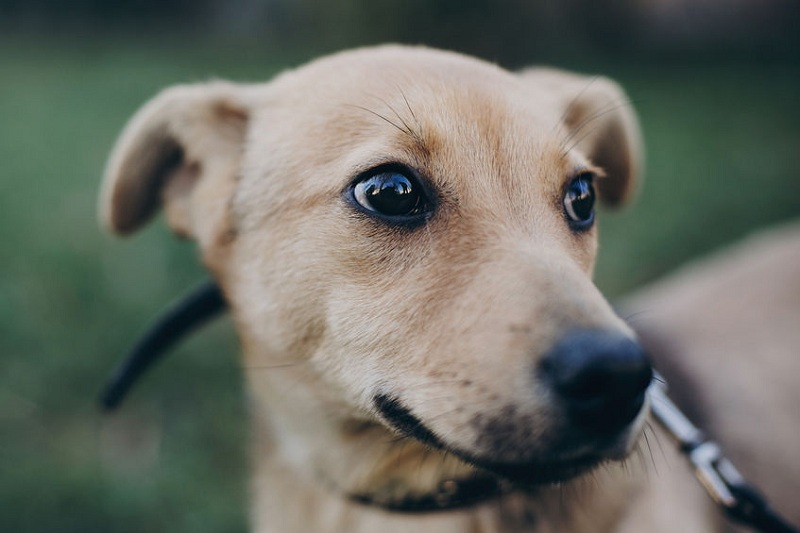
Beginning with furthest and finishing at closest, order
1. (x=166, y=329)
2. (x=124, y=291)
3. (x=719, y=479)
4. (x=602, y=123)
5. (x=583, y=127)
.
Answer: (x=124, y=291) → (x=602, y=123) → (x=583, y=127) → (x=166, y=329) → (x=719, y=479)

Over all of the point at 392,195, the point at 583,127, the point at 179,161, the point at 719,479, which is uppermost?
the point at 179,161

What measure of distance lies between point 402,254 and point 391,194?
187 mm

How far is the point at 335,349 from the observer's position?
207 centimetres

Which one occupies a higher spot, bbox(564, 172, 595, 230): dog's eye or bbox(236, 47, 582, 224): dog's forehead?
bbox(236, 47, 582, 224): dog's forehead

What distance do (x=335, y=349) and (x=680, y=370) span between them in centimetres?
175

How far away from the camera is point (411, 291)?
1918mm

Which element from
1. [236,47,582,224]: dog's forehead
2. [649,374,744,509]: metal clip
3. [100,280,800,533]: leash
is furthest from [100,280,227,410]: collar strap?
[649,374,744,509]: metal clip

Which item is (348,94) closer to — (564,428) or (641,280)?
(564,428)

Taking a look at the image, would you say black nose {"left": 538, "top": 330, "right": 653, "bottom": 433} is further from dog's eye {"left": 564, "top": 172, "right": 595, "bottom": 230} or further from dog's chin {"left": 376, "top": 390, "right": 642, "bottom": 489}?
dog's eye {"left": 564, "top": 172, "right": 595, "bottom": 230}

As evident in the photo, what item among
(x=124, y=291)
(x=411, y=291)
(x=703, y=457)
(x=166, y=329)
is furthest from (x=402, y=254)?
(x=124, y=291)

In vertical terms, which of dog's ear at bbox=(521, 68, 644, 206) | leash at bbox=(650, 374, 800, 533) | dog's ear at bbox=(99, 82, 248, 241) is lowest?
leash at bbox=(650, 374, 800, 533)

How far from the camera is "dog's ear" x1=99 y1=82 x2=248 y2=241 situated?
246cm

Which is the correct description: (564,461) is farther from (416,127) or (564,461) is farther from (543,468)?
(416,127)

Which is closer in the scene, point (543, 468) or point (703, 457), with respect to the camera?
point (543, 468)
